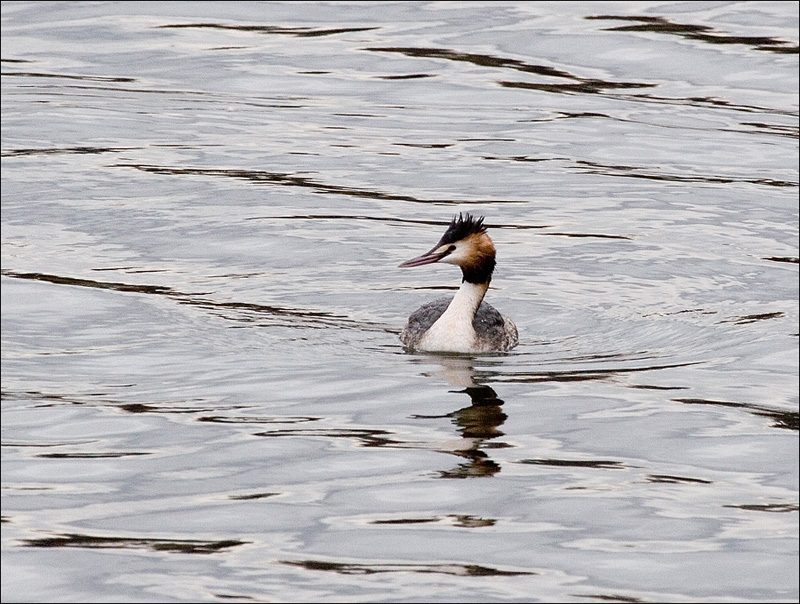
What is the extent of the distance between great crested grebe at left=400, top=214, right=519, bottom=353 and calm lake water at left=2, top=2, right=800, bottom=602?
19 centimetres

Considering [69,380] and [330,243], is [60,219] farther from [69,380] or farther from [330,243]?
[69,380]

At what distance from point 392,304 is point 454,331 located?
162 cm

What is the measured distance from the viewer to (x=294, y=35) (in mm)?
26078

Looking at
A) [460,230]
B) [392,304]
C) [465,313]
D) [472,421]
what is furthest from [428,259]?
[472,421]

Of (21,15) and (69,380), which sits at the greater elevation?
(21,15)

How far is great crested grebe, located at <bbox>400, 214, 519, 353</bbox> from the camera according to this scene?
12312 millimetres

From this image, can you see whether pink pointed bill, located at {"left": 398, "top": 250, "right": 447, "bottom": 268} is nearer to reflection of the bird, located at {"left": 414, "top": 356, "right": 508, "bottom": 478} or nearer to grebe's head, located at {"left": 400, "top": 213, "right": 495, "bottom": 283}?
grebe's head, located at {"left": 400, "top": 213, "right": 495, "bottom": 283}

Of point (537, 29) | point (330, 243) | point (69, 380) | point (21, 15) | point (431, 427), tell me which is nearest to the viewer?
point (431, 427)

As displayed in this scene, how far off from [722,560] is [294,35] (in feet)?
62.8

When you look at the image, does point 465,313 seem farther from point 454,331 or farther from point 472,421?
point 472,421

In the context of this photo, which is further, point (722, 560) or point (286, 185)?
point (286, 185)

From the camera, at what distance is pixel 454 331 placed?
12.4 meters

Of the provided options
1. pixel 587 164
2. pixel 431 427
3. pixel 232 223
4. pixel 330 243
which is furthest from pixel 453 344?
pixel 587 164

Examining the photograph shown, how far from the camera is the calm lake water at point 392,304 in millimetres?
8156
